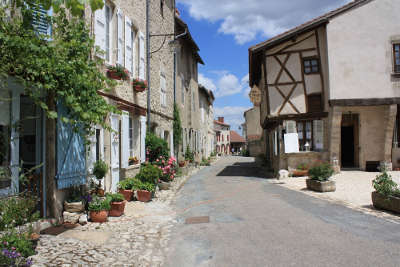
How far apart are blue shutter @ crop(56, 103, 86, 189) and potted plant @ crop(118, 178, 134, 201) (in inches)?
69.4

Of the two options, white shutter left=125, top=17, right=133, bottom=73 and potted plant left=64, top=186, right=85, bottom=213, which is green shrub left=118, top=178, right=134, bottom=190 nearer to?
potted plant left=64, top=186, right=85, bottom=213

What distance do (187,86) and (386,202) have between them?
48.7 ft

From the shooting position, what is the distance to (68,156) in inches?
242

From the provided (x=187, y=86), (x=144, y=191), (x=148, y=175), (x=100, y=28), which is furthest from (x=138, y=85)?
(x=187, y=86)

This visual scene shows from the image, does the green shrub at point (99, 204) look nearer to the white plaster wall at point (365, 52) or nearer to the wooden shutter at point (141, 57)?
the wooden shutter at point (141, 57)

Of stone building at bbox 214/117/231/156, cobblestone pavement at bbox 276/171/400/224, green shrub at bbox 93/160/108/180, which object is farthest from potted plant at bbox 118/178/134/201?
stone building at bbox 214/117/231/156

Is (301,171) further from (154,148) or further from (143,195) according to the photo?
(143,195)

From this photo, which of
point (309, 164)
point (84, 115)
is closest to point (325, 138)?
point (309, 164)

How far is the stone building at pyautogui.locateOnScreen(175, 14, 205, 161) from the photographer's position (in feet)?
58.3

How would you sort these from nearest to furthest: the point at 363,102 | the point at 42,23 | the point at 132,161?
1. the point at 42,23
2. the point at 132,161
3. the point at 363,102

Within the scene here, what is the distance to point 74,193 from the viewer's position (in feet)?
20.8

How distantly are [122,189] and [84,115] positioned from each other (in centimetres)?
432

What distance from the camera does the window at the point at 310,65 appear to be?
14680 millimetres

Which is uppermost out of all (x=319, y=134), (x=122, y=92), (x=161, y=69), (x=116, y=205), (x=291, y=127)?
(x=161, y=69)
